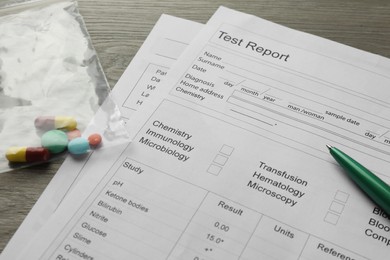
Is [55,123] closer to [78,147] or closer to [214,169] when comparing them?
[78,147]

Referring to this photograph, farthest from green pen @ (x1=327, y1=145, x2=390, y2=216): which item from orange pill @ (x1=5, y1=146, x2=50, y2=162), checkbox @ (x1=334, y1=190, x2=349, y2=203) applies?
orange pill @ (x1=5, y1=146, x2=50, y2=162)

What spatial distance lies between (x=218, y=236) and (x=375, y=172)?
6.7 inches

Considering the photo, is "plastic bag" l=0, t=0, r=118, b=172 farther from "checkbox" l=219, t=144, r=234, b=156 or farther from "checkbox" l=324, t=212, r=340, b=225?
"checkbox" l=324, t=212, r=340, b=225

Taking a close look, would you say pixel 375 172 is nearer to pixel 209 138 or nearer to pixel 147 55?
pixel 209 138

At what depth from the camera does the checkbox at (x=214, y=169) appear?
49 centimetres

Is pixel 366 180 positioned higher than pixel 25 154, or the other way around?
pixel 366 180

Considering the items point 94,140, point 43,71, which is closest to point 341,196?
point 94,140

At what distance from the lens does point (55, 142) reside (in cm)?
51

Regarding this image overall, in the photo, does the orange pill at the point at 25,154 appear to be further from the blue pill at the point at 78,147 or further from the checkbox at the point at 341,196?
the checkbox at the point at 341,196

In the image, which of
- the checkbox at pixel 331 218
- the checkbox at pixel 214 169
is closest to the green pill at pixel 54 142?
the checkbox at pixel 214 169

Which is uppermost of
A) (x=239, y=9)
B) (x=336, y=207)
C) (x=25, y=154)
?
(x=239, y=9)

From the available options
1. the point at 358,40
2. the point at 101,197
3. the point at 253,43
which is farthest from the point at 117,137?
the point at 358,40

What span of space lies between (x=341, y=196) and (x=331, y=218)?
27 mm

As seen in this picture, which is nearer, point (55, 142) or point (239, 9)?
point (55, 142)
